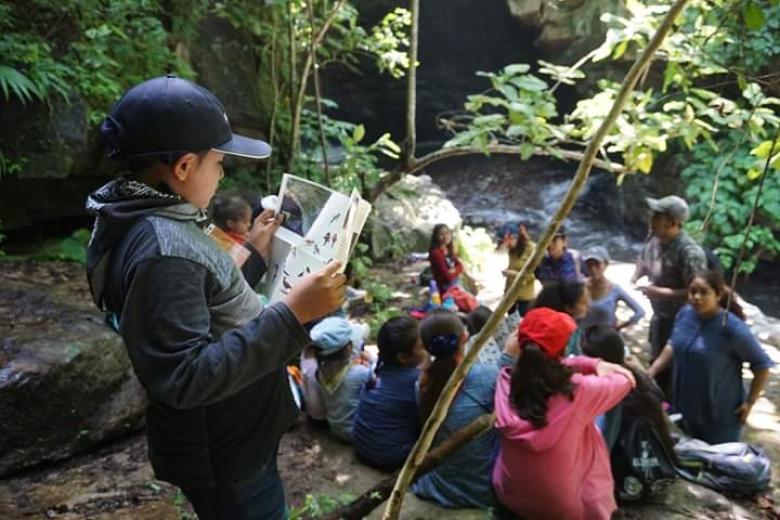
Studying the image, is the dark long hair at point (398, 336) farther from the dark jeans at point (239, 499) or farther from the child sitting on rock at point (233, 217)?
the dark jeans at point (239, 499)

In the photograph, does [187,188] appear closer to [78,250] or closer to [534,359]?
[534,359]

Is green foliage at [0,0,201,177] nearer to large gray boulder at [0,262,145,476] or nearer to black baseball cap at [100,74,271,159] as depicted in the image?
large gray boulder at [0,262,145,476]

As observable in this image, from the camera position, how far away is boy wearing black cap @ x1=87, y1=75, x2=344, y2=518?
3.66 feet

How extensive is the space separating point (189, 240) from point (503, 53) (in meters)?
18.3

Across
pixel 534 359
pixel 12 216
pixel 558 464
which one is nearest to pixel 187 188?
pixel 534 359

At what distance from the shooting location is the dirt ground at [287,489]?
8.68 ft

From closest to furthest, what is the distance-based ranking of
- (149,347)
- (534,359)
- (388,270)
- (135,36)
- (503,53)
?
(149,347) < (534,359) < (135,36) < (388,270) < (503,53)

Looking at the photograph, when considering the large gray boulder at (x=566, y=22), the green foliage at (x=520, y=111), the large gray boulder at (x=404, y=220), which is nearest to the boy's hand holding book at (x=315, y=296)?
the green foliage at (x=520, y=111)

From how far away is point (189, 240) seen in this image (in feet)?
3.91

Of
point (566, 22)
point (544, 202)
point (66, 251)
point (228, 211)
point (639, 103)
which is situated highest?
point (566, 22)

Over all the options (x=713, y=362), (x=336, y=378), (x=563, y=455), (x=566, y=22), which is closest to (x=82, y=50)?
(x=336, y=378)

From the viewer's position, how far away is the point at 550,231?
1.34 m

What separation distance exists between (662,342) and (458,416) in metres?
2.32

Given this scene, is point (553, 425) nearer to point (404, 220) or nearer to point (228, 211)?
point (228, 211)
